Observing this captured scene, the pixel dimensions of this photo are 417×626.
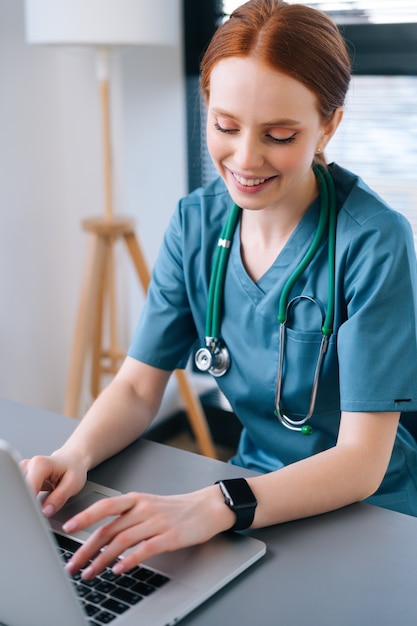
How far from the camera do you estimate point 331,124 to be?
1139mm

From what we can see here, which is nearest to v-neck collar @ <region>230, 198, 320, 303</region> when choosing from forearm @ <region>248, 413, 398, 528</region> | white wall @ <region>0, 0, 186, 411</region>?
forearm @ <region>248, 413, 398, 528</region>

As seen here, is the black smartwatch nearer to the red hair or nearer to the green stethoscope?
the green stethoscope

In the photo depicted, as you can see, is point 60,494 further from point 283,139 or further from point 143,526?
point 283,139

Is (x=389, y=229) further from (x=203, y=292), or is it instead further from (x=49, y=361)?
(x=49, y=361)

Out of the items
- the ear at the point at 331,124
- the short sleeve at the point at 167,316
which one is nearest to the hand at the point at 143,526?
the short sleeve at the point at 167,316

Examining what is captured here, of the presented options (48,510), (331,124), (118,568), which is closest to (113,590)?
(118,568)

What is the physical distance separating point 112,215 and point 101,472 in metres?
1.18

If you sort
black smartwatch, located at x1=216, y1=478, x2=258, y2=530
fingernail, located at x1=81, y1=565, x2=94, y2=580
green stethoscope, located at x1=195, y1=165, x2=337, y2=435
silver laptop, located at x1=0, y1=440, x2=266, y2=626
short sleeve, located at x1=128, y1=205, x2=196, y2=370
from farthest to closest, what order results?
short sleeve, located at x1=128, y1=205, x2=196, y2=370 < green stethoscope, located at x1=195, y1=165, x2=337, y2=435 < black smartwatch, located at x1=216, y1=478, x2=258, y2=530 < fingernail, located at x1=81, y1=565, x2=94, y2=580 < silver laptop, located at x1=0, y1=440, x2=266, y2=626

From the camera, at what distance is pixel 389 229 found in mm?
1103

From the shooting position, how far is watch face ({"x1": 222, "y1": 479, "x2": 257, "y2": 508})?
0.89m

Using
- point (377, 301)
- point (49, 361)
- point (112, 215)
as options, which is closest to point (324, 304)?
point (377, 301)

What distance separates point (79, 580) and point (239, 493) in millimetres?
208

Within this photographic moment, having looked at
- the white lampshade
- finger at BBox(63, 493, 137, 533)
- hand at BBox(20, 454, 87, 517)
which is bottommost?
hand at BBox(20, 454, 87, 517)

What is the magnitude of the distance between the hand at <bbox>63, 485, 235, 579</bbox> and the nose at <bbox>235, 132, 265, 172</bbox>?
0.44 metres
